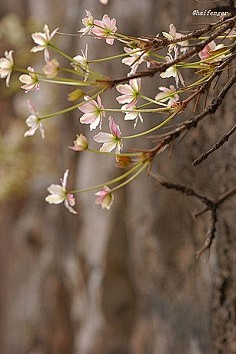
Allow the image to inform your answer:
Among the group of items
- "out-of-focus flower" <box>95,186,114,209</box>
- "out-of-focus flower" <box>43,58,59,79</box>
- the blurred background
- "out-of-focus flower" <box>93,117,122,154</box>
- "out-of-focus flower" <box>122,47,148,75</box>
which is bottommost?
the blurred background

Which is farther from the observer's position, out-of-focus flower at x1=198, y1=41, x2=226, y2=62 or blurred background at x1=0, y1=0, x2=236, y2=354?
blurred background at x1=0, y1=0, x2=236, y2=354

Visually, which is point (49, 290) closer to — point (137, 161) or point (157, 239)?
point (157, 239)

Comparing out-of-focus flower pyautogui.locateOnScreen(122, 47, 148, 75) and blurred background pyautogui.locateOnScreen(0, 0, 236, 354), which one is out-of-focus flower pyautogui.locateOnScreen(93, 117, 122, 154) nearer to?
out-of-focus flower pyautogui.locateOnScreen(122, 47, 148, 75)

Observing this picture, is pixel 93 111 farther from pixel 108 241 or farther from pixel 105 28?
pixel 108 241

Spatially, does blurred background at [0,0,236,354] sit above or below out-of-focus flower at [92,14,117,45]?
below

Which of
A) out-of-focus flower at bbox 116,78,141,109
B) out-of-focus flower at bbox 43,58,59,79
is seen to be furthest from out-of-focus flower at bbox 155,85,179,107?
out-of-focus flower at bbox 43,58,59,79

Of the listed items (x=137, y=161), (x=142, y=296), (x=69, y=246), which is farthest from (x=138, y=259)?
(x=137, y=161)

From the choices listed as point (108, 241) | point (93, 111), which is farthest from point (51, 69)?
point (108, 241)

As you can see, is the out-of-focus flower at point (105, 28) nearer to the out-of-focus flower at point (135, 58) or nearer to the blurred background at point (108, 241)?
the out-of-focus flower at point (135, 58)
